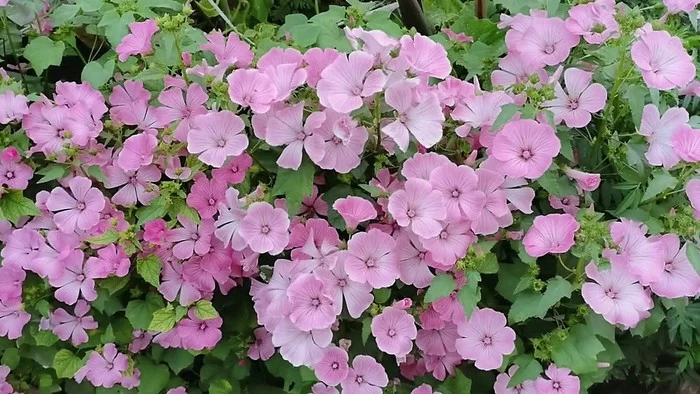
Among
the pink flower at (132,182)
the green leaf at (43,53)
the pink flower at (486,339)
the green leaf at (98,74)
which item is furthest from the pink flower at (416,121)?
the green leaf at (43,53)

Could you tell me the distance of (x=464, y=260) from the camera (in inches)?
34.0

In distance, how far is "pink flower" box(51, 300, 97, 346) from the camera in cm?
102

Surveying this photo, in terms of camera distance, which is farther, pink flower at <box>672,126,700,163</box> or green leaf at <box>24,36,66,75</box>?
green leaf at <box>24,36,66,75</box>

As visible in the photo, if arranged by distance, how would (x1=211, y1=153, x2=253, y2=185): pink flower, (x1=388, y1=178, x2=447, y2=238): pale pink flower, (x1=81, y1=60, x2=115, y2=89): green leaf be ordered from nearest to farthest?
(x1=388, y1=178, x2=447, y2=238): pale pink flower
(x1=211, y1=153, x2=253, y2=185): pink flower
(x1=81, y1=60, x2=115, y2=89): green leaf

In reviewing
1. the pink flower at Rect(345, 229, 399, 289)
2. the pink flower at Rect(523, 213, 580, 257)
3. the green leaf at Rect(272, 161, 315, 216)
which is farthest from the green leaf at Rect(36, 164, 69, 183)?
the pink flower at Rect(523, 213, 580, 257)

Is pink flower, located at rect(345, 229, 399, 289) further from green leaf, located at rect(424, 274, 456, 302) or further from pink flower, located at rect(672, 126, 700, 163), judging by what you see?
pink flower, located at rect(672, 126, 700, 163)

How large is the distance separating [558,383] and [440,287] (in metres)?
0.22

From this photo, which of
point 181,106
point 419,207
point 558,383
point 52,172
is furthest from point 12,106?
point 558,383

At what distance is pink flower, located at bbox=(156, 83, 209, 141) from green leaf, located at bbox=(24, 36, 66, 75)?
0.71ft

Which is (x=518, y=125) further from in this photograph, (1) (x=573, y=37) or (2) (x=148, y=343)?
(2) (x=148, y=343)

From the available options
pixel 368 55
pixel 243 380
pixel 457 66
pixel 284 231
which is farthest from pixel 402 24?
pixel 243 380

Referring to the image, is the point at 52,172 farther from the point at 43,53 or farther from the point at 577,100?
the point at 577,100

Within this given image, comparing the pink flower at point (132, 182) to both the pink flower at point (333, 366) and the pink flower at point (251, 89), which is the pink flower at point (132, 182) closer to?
the pink flower at point (251, 89)

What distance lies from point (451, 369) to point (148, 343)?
1.55ft
